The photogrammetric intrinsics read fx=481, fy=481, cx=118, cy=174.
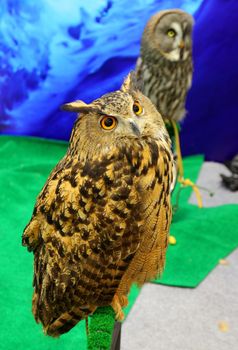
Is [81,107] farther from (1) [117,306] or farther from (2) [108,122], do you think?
(1) [117,306]

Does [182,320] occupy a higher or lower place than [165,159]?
lower

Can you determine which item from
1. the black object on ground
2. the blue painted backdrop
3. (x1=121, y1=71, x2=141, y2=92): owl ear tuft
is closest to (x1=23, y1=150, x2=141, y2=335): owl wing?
(x1=121, y1=71, x2=141, y2=92): owl ear tuft

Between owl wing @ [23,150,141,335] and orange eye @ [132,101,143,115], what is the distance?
0.08m

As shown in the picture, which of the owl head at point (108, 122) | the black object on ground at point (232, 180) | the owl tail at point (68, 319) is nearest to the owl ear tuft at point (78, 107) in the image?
the owl head at point (108, 122)

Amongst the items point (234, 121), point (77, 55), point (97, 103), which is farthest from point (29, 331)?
point (234, 121)

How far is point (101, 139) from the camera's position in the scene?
2.59 feet

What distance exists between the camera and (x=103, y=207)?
0.82 m

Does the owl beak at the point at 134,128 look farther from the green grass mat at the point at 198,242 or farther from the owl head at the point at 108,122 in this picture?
the green grass mat at the point at 198,242

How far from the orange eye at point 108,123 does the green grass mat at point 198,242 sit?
1.19m

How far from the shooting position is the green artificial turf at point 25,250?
1527 millimetres

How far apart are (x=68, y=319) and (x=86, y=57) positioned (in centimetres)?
213

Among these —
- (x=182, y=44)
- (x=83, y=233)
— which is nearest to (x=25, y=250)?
(x=182, y=44)

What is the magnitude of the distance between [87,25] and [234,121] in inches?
42.4

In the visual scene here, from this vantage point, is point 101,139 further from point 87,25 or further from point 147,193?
point 87,25
